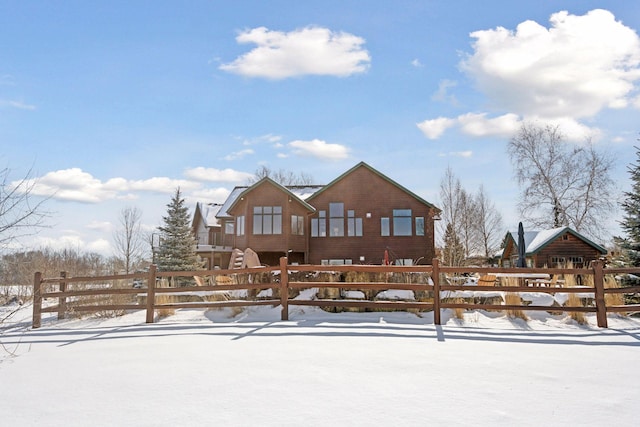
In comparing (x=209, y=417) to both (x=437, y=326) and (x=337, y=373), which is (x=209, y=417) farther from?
(x=437, y=326)

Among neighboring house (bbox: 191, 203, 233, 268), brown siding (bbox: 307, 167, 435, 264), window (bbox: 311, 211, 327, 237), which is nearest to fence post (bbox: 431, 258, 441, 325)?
brown siding (bbox: 307, 167, 435, 264)

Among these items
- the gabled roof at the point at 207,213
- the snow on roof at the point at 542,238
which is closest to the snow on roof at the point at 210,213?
the gabled roof at the point at 207,213

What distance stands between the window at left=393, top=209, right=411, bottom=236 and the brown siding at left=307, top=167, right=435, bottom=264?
233 mm

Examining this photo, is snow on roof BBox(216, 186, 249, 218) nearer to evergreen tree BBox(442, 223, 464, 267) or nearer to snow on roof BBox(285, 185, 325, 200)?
snow on roof BBox(285, 185, 325, 200)

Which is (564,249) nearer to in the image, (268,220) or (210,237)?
(268,220)

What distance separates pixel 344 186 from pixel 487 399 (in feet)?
88.0

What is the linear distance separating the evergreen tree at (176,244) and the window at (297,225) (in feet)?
21.8

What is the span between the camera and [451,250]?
28406 millimetres

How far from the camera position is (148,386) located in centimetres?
526

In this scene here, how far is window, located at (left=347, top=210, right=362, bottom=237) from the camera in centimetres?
3083

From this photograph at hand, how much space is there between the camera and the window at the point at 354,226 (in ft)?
101

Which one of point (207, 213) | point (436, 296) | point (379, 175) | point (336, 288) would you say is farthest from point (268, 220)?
point (436, 296)

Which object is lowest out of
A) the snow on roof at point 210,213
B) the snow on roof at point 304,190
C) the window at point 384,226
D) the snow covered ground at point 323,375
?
the snow covered ground at point 323,375

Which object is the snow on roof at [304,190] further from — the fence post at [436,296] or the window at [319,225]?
the fence post at [436,296]
